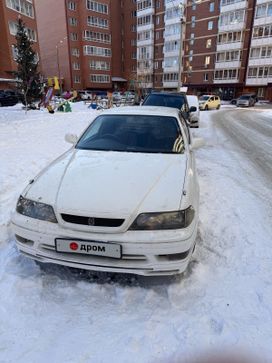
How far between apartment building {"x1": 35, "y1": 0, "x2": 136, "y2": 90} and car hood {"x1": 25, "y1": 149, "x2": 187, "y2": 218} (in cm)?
5386

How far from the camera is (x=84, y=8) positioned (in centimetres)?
5325

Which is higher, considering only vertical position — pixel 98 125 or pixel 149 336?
pixel 98 125

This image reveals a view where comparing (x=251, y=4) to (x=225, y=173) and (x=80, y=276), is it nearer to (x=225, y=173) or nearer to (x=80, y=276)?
(x=225, y=173)

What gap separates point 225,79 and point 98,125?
47.3 m

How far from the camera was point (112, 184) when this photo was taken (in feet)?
8.68

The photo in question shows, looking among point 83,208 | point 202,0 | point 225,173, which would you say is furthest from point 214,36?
point 83,208

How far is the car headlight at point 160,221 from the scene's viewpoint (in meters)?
2.35

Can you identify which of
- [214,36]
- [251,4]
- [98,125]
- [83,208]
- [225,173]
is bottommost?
[225,173]

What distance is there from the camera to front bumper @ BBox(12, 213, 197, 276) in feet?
7.56

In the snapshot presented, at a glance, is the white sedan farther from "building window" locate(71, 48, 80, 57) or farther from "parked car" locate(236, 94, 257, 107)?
"building window" locate(71, 48, 80, 57)

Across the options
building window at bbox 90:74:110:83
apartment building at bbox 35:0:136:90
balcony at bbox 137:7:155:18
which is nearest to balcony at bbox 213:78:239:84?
apartment building at bbox 35:0:136:90

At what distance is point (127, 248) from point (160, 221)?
1.21ft

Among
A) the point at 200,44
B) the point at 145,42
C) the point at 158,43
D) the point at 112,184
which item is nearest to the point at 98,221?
the point at 112,184

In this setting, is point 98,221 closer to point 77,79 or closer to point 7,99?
point 7,99
